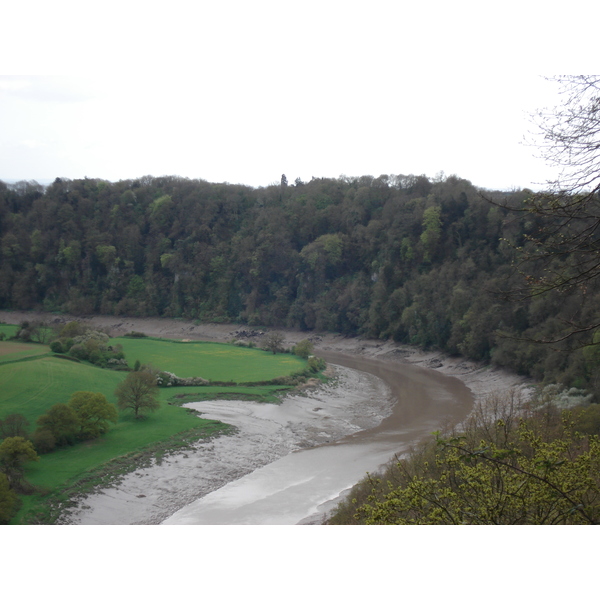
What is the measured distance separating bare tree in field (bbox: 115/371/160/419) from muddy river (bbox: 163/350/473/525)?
309 centimetres

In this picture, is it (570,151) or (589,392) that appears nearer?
(570,151)

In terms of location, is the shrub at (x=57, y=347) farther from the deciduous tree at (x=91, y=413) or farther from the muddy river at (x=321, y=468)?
the deciduous tree at (x=91, y=413)

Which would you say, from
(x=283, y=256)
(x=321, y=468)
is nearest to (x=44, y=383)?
(x=321, y=468)

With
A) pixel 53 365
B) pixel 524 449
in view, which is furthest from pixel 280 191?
pixel 524 449

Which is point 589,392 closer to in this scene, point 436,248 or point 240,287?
point 436,248

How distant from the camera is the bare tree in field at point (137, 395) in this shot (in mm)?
17188

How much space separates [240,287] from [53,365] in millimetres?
33342

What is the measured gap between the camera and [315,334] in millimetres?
44469

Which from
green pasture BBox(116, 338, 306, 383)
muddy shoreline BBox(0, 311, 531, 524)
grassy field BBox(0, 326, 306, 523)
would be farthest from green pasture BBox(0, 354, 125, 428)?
green pasture BBox(116, 338, 306, 383)

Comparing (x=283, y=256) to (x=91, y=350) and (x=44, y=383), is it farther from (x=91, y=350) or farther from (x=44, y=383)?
(x=44, y=383)

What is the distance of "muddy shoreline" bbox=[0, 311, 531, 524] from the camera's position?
12.9 m

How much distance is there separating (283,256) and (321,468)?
35.0m

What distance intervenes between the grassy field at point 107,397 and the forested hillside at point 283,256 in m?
13.0

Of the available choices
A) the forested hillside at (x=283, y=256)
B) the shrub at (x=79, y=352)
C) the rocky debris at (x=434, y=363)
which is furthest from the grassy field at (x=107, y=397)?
the forested hillside at (x=283, y=256)
